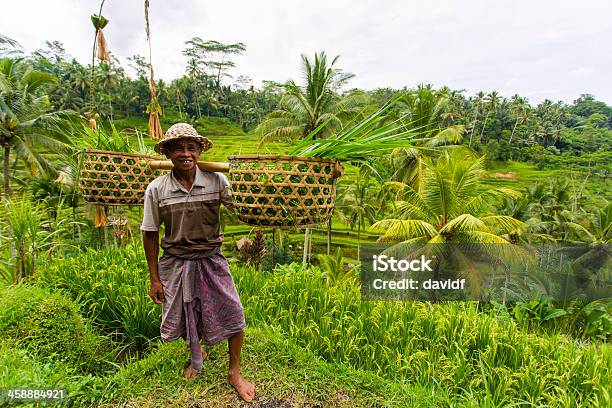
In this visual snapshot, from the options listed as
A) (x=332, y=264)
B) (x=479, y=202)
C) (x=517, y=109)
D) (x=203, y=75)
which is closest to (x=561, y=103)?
(x=517, y=109)

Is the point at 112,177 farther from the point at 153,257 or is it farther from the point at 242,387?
the point at 242,387

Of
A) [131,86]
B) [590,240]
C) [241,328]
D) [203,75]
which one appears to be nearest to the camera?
[241,328]

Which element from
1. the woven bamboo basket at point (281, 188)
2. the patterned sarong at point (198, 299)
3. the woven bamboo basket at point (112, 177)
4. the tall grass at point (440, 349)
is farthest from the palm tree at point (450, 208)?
the woven bamboo basket at point (281, 188)

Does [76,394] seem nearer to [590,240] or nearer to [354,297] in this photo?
[354,297]

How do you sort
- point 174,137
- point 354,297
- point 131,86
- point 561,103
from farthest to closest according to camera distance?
1. point 561,103
2. point 131,86
3. point 354,297
4. point 174,137

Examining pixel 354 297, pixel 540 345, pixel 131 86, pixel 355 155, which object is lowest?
pixel 540 345

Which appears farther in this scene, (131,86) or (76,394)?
(131,86)

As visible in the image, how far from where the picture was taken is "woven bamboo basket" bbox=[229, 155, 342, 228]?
1.39 metres

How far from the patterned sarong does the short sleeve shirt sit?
99 millimetres

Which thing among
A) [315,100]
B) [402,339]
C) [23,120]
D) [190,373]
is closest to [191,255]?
[190,373]

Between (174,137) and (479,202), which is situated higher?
(174,137)

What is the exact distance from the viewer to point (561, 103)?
5122 centimetres

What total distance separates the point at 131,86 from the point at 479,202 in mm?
38920

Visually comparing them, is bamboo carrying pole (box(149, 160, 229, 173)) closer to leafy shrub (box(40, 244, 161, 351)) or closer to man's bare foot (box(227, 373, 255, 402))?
man's bare foot (box(227, 373, 255, 402))
